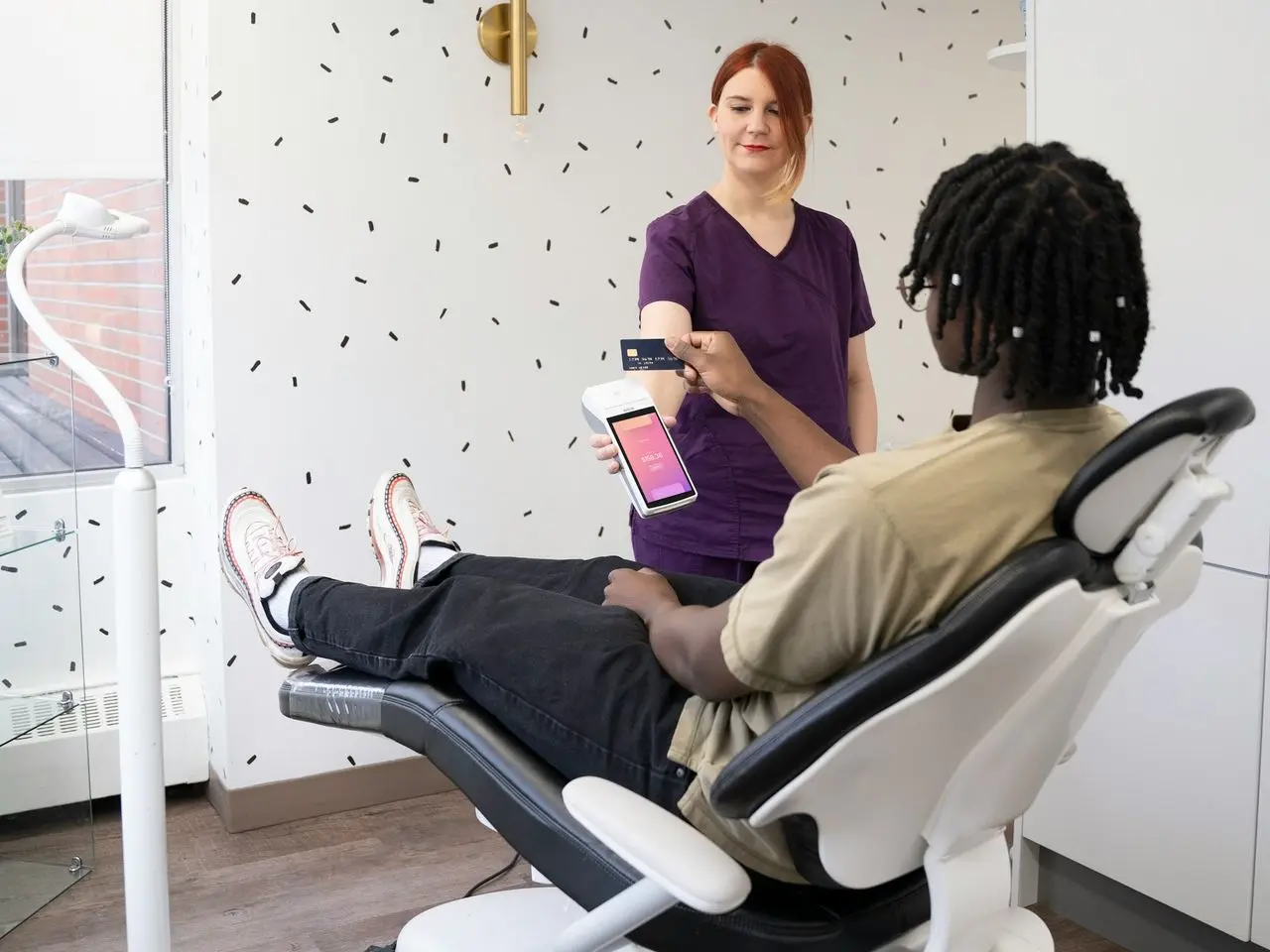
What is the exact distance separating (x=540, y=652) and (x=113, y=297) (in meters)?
1.83

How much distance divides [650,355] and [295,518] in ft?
4.22

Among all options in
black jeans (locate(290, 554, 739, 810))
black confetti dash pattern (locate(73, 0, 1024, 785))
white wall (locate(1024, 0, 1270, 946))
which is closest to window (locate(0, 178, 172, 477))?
black confetti dash pattern (locate(73, 0, 1024, 785))

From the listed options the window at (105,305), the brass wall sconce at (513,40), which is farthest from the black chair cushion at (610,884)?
the brass wall sconce at (513,40)

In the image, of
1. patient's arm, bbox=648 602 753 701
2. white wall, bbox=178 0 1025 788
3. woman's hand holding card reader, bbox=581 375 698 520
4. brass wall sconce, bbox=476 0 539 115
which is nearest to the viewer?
patient's arm, bbox=648 602 753 701

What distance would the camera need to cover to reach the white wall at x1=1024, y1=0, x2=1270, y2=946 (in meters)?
1.92

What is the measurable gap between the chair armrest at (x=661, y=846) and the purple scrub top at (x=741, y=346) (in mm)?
786

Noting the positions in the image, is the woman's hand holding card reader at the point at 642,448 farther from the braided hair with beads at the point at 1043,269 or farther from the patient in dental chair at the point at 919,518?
the braided hair with beads at the point at 1043,269

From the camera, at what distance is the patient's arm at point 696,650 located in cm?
130

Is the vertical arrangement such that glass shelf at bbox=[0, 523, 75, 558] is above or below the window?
below

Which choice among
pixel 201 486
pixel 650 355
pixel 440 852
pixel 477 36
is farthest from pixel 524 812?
pixel 477 36

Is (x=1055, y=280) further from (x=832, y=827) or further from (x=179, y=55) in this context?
(x=179, y=55)

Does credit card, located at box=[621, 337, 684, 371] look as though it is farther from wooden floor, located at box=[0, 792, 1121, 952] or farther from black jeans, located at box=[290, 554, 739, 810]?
wooden floor, located at box=[0, 792, 1121, 952]

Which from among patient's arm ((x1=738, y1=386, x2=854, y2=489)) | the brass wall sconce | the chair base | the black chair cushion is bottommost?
the chair base

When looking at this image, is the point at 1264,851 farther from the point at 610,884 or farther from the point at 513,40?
the point at 513,40
